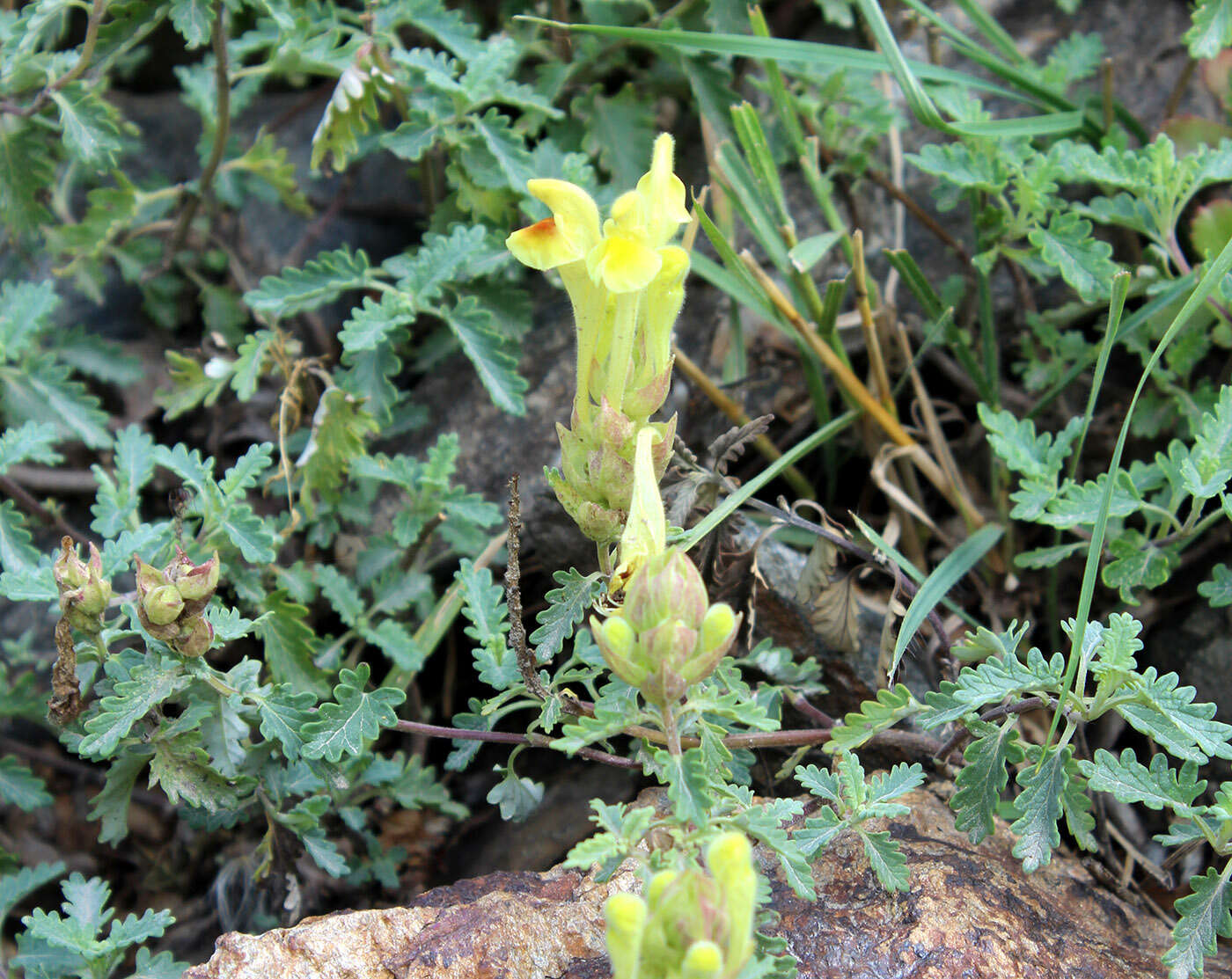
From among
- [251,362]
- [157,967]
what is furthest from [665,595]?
[251,362]

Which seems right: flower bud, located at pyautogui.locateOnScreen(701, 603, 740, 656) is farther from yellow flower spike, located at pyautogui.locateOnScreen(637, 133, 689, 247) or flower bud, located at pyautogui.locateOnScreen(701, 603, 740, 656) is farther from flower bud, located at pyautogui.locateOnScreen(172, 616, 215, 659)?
flower bud, located at pyautogui.locateOnScreen(172, 616, 215, 659)

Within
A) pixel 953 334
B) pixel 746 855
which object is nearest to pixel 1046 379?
pixel 953 334

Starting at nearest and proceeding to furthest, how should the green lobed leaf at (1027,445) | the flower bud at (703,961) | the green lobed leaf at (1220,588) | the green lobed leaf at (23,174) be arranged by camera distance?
the flower bud at (703,961)
the green lobed leaf at (1220,588)
the green lobed leaf at (1027,445)
the green lobed leaf at (23,174)

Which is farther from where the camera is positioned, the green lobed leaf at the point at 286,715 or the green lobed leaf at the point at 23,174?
the green lobed leaf at the point at 23,174

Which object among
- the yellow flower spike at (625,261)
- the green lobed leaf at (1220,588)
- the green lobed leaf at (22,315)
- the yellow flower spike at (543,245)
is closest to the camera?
the yellow flower spike at (625,261)

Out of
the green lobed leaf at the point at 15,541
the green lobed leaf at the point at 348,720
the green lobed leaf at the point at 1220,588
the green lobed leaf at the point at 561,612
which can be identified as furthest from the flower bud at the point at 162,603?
the green lobed leaf at the point at 1220,588

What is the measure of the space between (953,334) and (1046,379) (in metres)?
0.26

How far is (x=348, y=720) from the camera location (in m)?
1.53

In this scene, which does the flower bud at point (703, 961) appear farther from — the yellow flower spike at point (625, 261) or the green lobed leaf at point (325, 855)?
the green lobed leaf at point (325, 855)

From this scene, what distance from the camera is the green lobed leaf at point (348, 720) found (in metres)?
1.50

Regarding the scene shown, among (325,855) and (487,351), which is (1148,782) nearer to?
(325,855)

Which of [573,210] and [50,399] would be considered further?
[50,399]

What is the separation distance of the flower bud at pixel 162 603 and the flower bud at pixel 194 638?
0.04m

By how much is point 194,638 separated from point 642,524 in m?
0.73
